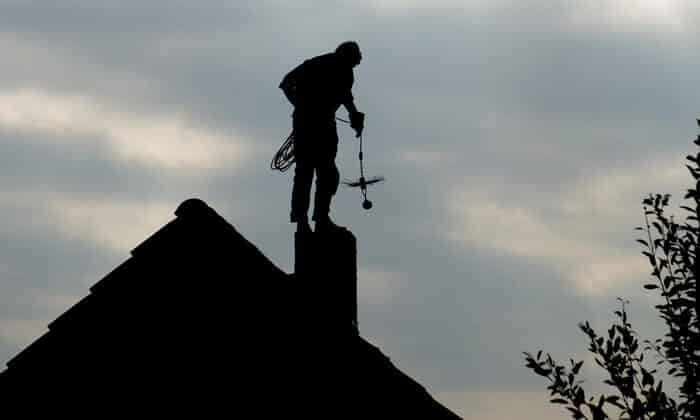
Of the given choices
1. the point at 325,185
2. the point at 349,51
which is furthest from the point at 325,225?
the point at 349,51

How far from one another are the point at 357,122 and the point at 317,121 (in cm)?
73

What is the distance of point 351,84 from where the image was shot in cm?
1602

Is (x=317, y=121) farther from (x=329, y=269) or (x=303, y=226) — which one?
(x=329, y=269)

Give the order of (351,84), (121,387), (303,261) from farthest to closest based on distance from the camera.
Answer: (351,84), (303,261), (121,387)

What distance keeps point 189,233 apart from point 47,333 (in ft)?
5.56

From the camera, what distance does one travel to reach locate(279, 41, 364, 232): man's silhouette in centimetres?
1568

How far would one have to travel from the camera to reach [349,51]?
15.9 metres

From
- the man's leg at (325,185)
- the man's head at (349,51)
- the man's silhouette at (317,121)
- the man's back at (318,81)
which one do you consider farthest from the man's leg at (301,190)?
the man's head at (349,51)

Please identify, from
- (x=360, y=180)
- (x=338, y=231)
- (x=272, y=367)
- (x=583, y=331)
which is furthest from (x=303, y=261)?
(x=583, y=331)

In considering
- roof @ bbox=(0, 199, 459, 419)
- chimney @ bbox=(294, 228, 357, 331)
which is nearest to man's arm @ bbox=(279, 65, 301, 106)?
chimney @ bbox=(294, 228, 357, 331)

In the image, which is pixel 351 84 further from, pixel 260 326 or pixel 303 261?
pixel 260 326

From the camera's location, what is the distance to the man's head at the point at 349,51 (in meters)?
15.8

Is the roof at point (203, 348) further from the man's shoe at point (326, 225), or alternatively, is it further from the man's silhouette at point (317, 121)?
the man's silhouette at point (317, 121)

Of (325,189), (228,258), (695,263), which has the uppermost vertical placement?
(325,189)
